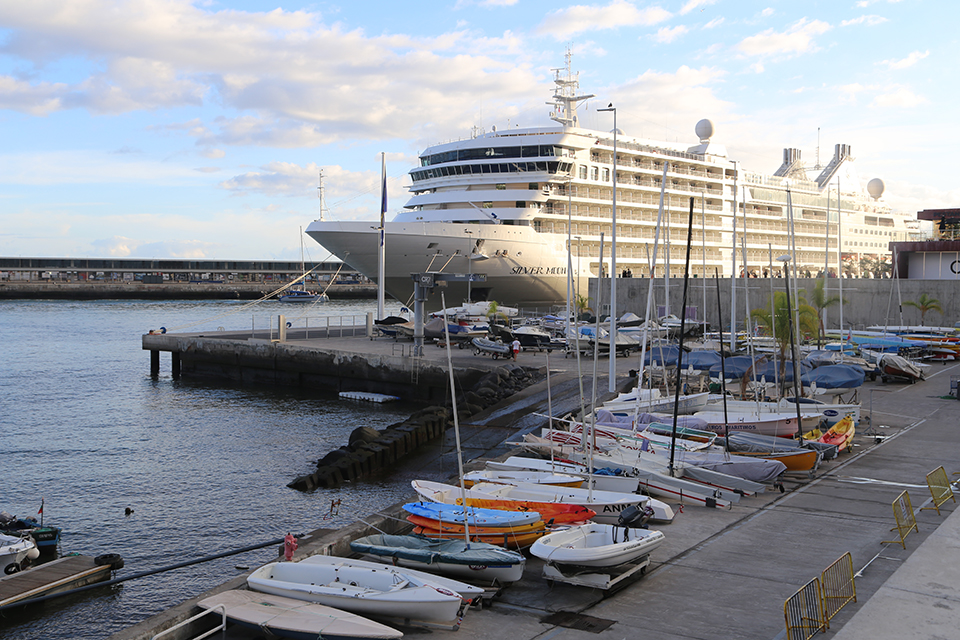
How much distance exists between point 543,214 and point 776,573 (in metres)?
44.0

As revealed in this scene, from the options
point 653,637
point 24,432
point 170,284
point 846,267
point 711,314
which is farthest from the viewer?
point 170,284

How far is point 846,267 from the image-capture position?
79688mm

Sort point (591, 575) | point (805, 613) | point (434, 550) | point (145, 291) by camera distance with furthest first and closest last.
→ 1. point (145, 291)
2. point (434, 550)
3. point (591, 575)
4. point (805, 613)

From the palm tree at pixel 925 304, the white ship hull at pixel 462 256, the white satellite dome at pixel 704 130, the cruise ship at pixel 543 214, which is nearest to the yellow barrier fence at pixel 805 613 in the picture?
the cruise ship at pixel 543 214

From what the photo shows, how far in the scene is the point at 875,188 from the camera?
89.9m

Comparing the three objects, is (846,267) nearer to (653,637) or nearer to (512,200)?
(512,200)

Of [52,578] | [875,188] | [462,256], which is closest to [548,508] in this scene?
[52,578]

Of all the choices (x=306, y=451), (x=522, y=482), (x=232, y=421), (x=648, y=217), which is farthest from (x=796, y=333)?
(x=648, y=217)

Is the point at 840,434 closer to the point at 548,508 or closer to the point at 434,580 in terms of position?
the point at 548,508

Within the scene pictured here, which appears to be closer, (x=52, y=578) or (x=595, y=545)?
(x=595, y=545)

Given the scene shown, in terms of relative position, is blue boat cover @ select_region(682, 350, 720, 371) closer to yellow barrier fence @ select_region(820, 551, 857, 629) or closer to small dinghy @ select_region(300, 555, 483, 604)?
yellow barrier fence @ select_region(820, 551, 857, 629)

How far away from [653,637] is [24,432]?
24320 millimetres

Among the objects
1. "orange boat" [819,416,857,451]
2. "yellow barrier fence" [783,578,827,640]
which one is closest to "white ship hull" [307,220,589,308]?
"orange boat" [819,416,857,451]

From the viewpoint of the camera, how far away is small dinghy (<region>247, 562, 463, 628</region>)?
8297 mm
